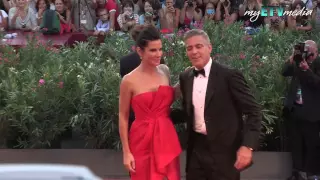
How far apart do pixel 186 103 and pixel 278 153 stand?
394cm

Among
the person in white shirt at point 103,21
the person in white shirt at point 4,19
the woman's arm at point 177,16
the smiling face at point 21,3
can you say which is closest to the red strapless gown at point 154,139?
the person in white shirt at point 103,21

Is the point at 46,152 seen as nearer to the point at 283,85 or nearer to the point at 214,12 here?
the point at 283,85

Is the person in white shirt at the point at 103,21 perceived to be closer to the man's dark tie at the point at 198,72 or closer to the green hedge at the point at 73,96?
the green hedge at the point at 73,96

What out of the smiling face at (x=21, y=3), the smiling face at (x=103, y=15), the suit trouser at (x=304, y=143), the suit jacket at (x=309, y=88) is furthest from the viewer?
the smiling face at (x=21, y=3)

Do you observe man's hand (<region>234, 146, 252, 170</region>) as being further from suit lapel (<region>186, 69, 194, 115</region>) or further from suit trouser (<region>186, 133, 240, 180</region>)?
suit lapel (<region>186, 69, 194, 115</region>)

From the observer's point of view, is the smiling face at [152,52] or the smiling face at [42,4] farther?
the smiling face at [42,4]

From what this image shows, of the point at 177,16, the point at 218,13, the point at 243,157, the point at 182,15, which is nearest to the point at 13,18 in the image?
the point at 177,16

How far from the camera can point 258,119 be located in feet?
14.6

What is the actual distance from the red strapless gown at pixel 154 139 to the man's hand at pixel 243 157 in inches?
26.0

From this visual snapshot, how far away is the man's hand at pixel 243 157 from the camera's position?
4395 millimetres

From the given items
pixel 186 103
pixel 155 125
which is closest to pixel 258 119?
pixel 186 103

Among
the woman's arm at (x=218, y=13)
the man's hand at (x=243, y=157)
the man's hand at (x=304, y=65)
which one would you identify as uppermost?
the woman's arm at (x=218, y=13)

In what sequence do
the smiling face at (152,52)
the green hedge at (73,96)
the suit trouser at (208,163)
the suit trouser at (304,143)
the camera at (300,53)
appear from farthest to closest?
the green hedge at (73,96)
the suit trouser at (304,143)
the camera at (300,53)
the smiling face at (152,52)
the suit trouser at (208,163)

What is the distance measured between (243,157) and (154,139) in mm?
791
